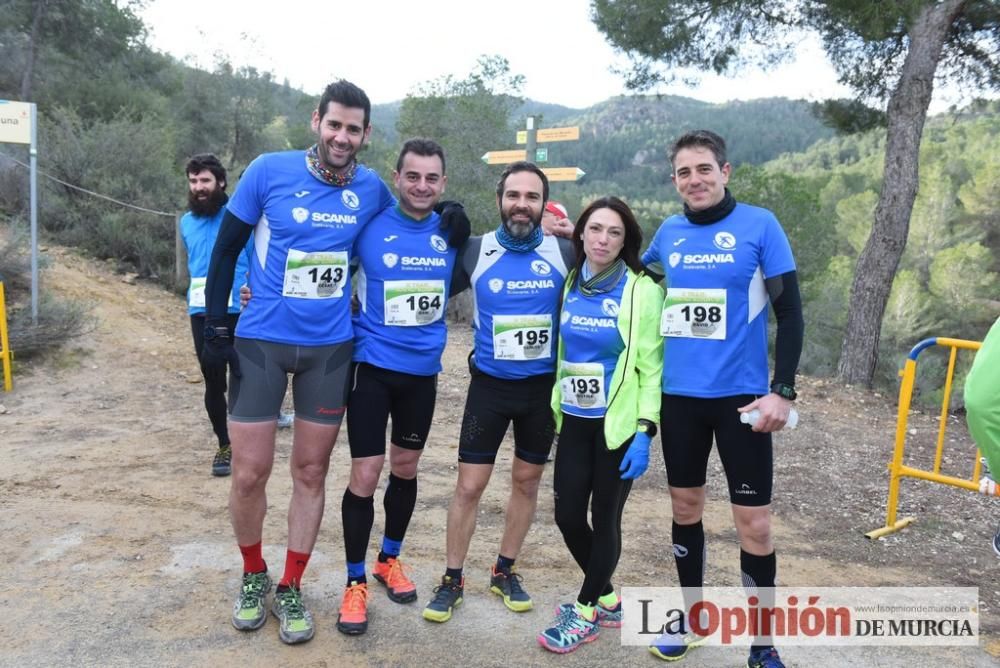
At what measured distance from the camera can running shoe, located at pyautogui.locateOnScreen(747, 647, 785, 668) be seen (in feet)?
8.71

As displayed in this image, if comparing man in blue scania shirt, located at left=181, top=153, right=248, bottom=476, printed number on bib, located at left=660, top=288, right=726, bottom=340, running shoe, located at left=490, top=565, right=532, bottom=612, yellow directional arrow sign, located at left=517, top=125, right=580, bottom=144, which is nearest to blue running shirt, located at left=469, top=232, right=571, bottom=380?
printed number on bib, located at left=660, top=288, right=726, bottom=340

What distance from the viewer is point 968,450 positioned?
646 cm

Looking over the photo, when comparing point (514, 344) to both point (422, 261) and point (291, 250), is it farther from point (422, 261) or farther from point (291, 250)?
point (291, 250)

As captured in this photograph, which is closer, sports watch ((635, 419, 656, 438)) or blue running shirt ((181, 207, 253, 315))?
sports watch ((635, 419, 656, 438))

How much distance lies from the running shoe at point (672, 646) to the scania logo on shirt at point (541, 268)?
1.59 m

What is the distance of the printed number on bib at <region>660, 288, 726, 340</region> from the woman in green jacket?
0.20 ft

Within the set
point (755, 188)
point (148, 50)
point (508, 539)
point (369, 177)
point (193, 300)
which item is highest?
point (148, 50)

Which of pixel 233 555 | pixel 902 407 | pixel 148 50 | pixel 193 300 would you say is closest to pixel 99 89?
pixel 148 50

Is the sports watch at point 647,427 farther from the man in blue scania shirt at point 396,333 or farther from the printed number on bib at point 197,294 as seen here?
the printed number on bib at point 197,294

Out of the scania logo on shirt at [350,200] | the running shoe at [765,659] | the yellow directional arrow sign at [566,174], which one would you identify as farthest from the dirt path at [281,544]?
the yellow directional arrow sign at [566,174]

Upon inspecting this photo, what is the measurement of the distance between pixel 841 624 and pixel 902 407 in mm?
1960

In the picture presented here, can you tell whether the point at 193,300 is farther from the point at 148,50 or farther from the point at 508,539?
the point at 148,50

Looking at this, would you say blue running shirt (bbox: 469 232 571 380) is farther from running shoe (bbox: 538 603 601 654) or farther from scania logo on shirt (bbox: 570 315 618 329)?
running shoe (bbox: 538 603 601 654)

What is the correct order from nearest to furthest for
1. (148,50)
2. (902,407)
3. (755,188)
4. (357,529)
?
(357,529) < (902,407) < (148,50) < (755,188)
